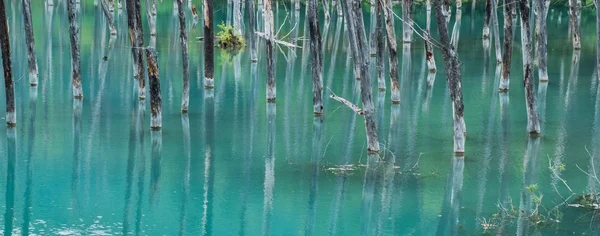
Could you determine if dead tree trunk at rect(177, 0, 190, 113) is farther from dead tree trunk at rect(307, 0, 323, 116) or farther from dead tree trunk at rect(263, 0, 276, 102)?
dead tree trunk at rect(307, 0, 323, 116)

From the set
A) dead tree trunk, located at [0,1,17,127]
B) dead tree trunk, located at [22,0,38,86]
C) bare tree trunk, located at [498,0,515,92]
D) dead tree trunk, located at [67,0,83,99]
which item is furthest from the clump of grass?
dead tree trunk, located at [0,1,17,127]

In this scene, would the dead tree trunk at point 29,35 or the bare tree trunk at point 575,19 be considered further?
the bare tree trunk at point 575,19

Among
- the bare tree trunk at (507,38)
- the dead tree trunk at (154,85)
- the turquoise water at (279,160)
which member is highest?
the bare tree trunk at (507,38)

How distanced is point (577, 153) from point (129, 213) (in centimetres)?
1002

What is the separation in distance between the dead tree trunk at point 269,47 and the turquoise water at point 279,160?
619 millimetres

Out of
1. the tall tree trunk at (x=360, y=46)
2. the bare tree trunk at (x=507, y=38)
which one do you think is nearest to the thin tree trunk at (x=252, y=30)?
the bare tree trunk at (x=507, y=38)

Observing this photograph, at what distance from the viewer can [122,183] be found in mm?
18203

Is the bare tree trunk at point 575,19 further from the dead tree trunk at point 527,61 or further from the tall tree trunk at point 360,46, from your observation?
the tall tree trunk at point 360,46

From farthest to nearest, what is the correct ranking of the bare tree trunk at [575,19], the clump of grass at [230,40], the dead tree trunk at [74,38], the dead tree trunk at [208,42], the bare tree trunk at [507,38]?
the clump of grass at [230,40], the bare tree trunk at [575,19], the bare tree trunk at [507,38], the dead tree trunk at [208,42], the dead tree trunk at [74,38]

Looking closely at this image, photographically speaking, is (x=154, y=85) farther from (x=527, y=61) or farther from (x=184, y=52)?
(x=527, y=61)

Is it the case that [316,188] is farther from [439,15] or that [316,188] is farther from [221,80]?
[221,80]

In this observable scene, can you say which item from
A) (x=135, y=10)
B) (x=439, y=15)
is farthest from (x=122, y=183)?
(x=439, y=15)

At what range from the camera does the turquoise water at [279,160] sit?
51.8 feet

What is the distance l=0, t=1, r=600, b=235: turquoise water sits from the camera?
15773mm
